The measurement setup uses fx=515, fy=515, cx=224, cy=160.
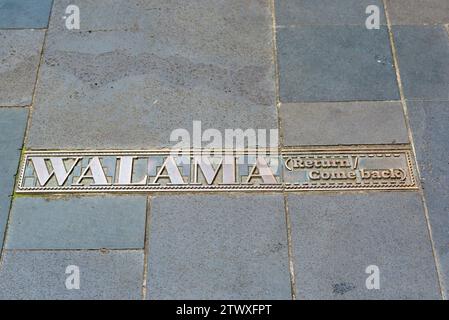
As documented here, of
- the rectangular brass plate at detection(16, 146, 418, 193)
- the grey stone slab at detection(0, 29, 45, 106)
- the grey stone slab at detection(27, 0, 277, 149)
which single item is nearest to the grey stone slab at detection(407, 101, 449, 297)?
the rectangular brass plate at detection(16, 146, 418, 193)

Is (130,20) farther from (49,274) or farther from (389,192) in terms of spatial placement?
(389,192)

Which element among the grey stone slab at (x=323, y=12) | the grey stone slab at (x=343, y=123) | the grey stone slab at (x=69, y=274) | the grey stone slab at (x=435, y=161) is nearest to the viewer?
the grey stone slab at (x=69, y=274)

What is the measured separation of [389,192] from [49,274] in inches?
110

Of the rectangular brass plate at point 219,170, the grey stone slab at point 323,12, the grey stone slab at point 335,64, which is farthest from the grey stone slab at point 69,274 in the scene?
the grey stone slab at point 323,12

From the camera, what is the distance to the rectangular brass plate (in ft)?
14.2

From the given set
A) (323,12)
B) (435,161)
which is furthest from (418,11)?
(435,161)

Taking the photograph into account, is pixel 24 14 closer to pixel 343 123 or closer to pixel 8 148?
pixel 8 148

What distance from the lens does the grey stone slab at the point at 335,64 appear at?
4828mm

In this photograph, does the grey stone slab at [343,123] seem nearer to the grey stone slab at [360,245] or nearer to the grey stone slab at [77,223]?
the grey stone slab at [360,245]

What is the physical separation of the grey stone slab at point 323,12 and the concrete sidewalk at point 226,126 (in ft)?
0.06

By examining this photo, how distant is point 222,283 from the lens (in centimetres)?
388

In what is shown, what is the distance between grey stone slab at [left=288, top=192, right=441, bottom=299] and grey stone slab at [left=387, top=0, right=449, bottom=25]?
2042mm

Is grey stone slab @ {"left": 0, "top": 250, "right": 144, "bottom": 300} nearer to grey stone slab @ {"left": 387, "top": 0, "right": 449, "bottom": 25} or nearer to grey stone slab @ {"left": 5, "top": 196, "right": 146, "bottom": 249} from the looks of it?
grey stone slab @ {"left": 5, "top": 196, "right": 146, "bottom": 249}

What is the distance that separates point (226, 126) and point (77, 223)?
1530 mm
